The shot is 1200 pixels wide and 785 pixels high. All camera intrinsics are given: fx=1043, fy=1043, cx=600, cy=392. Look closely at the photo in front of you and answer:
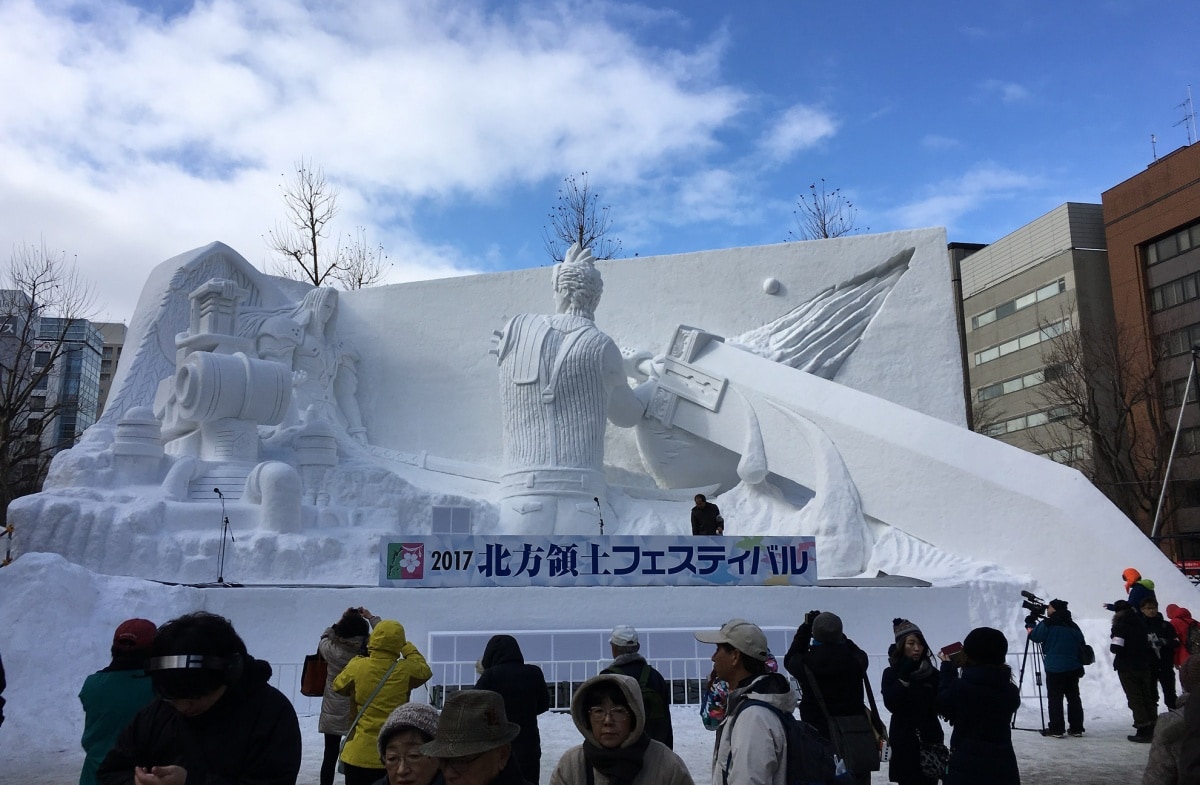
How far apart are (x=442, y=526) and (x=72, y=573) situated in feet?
10.4

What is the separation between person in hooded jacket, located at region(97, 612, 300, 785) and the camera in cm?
212

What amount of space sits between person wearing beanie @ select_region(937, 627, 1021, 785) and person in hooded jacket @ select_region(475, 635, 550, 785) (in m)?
1.45

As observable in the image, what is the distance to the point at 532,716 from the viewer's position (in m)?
3.92

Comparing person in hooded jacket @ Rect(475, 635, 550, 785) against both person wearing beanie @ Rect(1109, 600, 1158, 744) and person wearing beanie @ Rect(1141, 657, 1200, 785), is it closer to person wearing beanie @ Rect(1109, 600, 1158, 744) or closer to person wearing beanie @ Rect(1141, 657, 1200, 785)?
person wearing beanie @ Rect(1141, 657, 1200, 785)

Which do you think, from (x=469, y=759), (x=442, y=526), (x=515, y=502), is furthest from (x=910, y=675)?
(x=515, y=502)

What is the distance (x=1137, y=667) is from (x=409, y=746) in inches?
240

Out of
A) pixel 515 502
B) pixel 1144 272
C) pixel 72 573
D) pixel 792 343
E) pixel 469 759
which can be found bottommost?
pixel 469 759

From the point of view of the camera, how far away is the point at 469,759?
2121 mm

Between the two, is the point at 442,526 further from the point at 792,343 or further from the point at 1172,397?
the point at 1172,397

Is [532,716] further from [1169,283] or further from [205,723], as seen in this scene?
[1169,283]

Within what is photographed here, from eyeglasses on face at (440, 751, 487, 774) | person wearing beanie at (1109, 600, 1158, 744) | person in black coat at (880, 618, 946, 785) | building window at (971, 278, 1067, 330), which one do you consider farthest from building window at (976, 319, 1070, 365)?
eyeglasses on face at (440, 751, 487, 774)

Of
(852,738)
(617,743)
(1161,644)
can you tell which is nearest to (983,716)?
(852,738)

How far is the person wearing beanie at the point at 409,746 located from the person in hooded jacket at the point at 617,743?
0.34 m

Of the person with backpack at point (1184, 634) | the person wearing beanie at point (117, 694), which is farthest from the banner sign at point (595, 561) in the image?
the person wearing beanie at point (117, 694)
